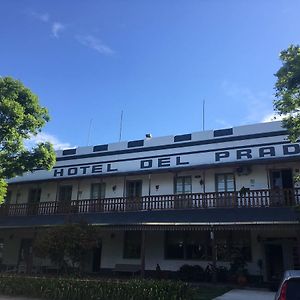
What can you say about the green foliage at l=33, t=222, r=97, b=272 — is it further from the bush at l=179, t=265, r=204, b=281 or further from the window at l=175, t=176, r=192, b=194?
the window at l=175, t=176, r=192, b=194

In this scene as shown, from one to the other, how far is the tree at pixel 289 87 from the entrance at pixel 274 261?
29.7 feet

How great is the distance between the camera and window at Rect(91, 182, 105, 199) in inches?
1056

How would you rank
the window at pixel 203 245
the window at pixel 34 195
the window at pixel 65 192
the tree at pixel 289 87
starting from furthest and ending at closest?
the window at pixel 34 195 < the window at pixel 65 192 < the window at pixel 203 245 < the tree at pixel 289 87

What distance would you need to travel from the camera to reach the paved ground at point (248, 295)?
1544cm

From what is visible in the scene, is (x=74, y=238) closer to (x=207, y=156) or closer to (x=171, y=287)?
(x=171, y=287)

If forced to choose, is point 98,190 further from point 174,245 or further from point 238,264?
point 238,264

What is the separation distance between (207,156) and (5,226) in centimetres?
1246

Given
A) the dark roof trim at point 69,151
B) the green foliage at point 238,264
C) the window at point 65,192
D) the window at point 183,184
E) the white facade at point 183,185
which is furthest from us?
the dark roof trim at point 69,151

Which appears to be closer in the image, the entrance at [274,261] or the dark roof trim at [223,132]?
the entrance at [274,261]

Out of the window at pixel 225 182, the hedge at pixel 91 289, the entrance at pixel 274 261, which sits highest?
the window at pixel 225 182

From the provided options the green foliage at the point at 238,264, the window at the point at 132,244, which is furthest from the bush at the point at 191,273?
the window at the point at 132,244

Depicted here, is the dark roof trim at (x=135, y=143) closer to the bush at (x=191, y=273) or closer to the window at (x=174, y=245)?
the window at (x=174, y=245)

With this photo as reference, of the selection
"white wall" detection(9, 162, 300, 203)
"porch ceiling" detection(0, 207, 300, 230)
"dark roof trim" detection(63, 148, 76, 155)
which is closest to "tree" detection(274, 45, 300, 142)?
"porch ceiling" detection(0, 207, 300, 230)

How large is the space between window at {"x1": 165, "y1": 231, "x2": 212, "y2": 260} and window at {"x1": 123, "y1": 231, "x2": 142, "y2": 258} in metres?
1.76
